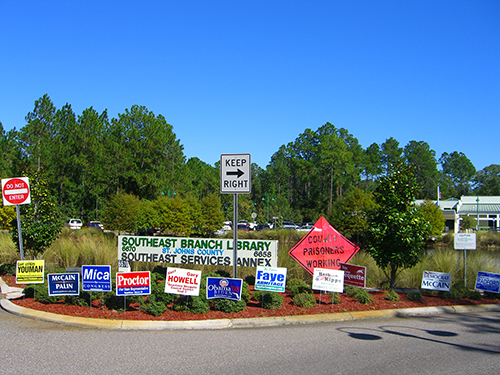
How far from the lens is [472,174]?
142500 mm

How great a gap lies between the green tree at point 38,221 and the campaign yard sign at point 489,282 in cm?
1300

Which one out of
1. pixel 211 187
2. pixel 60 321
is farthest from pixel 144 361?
pixel 211 187

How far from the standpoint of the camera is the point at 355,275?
11180mm

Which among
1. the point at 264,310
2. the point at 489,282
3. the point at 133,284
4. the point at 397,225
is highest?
the point at 397,225

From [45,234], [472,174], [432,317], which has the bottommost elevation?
[432,317]

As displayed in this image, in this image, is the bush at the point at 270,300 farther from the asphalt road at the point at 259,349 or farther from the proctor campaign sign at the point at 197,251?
the proctor campaign sign at the point at 197,251

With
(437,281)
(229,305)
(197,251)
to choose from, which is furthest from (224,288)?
(437,281)

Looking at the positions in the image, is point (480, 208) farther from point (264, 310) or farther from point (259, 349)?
point (259, 349)

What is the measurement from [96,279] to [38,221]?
560 centimetres

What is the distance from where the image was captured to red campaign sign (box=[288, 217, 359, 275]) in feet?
40.0

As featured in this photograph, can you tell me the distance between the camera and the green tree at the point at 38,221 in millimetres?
13797

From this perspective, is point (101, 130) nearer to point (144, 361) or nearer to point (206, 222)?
point (206, 222)

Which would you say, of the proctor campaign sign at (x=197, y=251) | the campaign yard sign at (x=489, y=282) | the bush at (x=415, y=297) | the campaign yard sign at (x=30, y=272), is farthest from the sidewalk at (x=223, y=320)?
the proctor campaign sign at (x=197, y=251)

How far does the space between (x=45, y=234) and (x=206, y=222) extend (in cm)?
3093
